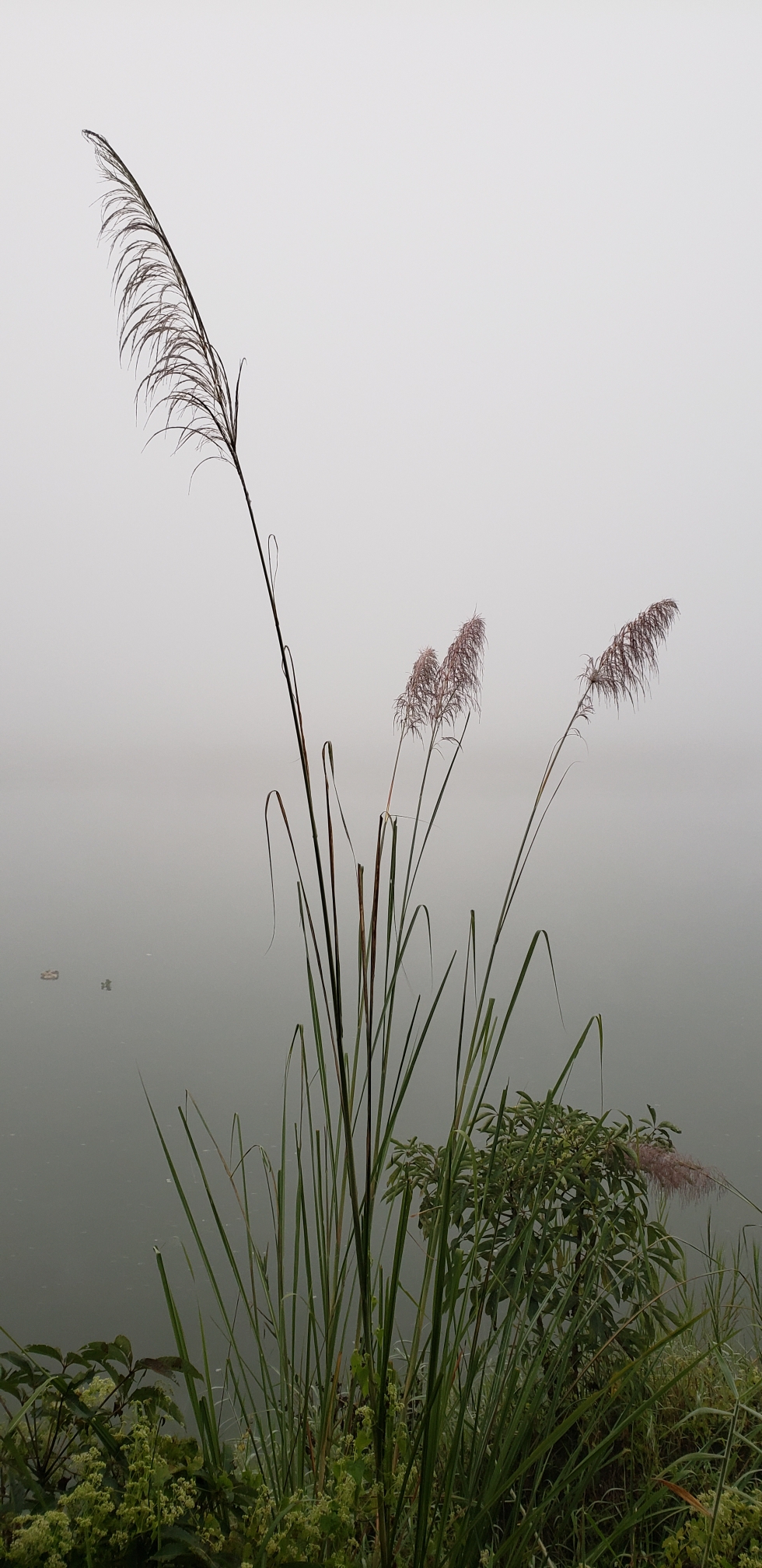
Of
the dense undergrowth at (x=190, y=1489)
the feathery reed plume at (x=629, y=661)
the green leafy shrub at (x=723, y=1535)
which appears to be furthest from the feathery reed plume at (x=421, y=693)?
the green leafy shrub at (x=723, y=1535)

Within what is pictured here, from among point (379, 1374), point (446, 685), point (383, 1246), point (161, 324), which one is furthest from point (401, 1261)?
point (161, 324)

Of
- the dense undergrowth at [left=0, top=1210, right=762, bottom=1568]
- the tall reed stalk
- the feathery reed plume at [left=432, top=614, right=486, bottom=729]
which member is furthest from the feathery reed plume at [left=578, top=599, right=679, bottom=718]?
the dense undergrowth at [left=0, top=1210, right=762, bottom=1568]

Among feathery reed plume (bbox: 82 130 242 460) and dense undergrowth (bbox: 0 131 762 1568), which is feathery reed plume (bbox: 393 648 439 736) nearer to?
dense undergrowth (bbox: 0 131 762 1568)

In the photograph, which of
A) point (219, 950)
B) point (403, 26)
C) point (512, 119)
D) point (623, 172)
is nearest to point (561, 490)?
point (623, 172)

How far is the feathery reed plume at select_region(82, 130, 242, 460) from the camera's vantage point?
71 centimetres

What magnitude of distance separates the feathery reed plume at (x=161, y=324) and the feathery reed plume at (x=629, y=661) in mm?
542

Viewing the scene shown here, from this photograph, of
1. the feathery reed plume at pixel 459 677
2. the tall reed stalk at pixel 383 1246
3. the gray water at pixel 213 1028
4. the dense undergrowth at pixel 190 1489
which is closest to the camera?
the dense undergrowth at pixel 190 1489

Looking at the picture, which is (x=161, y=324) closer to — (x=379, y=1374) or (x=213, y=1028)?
(x=379, y=1374)

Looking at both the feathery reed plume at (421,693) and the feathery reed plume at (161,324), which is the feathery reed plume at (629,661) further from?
the feathery reed plume at (161,324)

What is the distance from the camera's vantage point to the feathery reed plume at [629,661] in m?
1.04

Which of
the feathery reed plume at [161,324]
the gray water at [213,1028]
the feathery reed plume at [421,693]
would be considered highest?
the feathery reed plume at [161,324]

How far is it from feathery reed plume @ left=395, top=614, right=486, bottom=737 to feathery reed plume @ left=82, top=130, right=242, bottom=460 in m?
0.38

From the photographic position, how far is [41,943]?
686 centimetres

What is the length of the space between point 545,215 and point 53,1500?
2085cm
